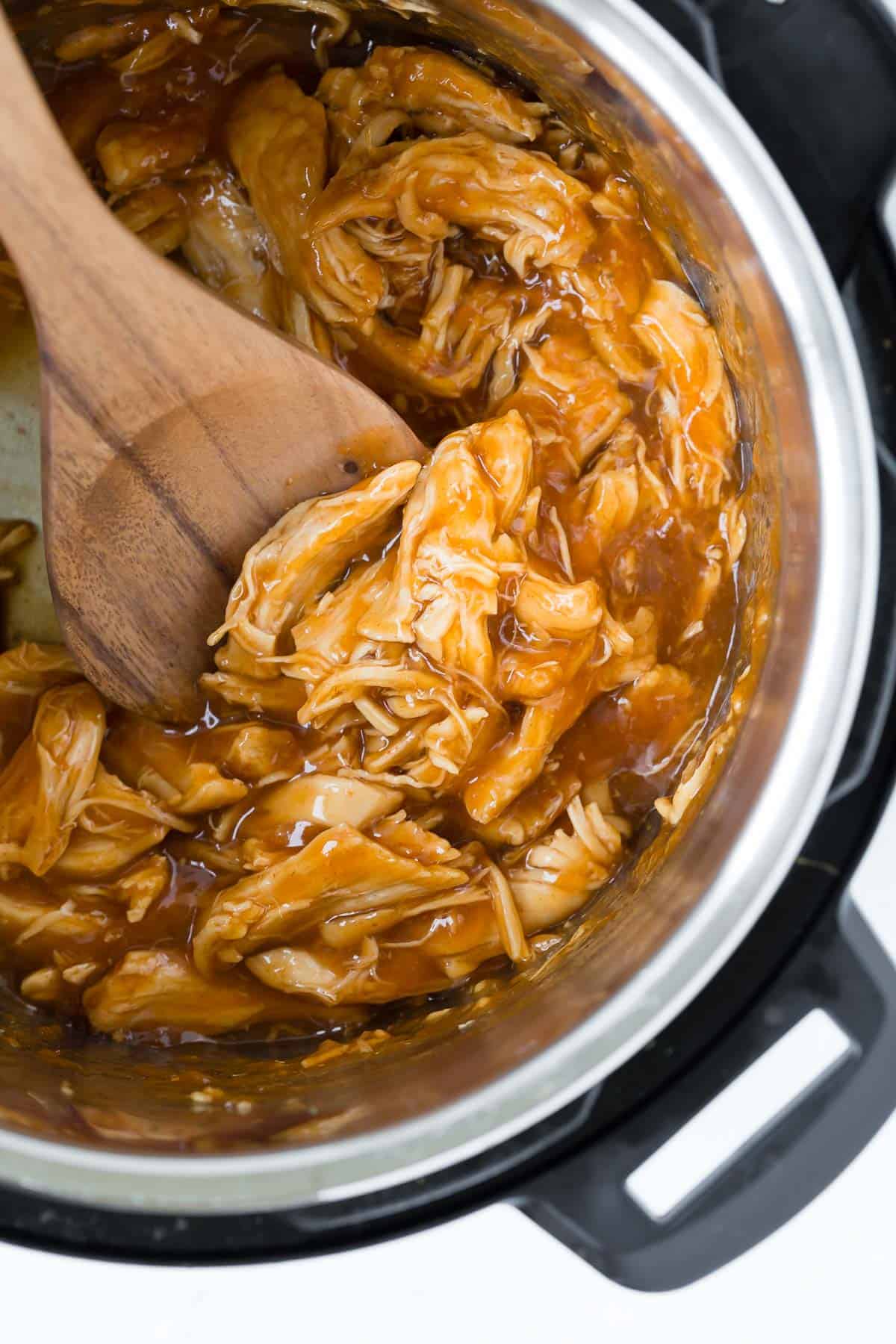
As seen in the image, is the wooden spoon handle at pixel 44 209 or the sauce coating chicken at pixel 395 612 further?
the sauce coating chicken at pixel 395 612

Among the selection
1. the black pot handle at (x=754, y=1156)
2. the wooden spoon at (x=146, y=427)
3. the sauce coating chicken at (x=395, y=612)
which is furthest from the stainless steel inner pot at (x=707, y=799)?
the wooden spoon at (x=146, y=427)

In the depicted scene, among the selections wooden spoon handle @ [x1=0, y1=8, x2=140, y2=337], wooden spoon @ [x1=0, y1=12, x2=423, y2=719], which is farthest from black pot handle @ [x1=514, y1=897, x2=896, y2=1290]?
wooden spoon handle @ [x1=0, y1=8, x2=140, y2=337]

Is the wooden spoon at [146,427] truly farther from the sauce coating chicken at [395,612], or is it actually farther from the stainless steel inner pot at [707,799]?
the stainless steel inner pot at [707,799]

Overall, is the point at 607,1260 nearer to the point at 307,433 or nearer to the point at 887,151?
the point at 307,433

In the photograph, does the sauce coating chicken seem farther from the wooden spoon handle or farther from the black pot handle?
the wooden spoon handle

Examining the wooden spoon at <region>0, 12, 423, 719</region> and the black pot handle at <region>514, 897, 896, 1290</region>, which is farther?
the black pot handle at <region>514, 897, 896, 1290</region>

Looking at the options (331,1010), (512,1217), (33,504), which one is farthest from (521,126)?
(512,1217)
